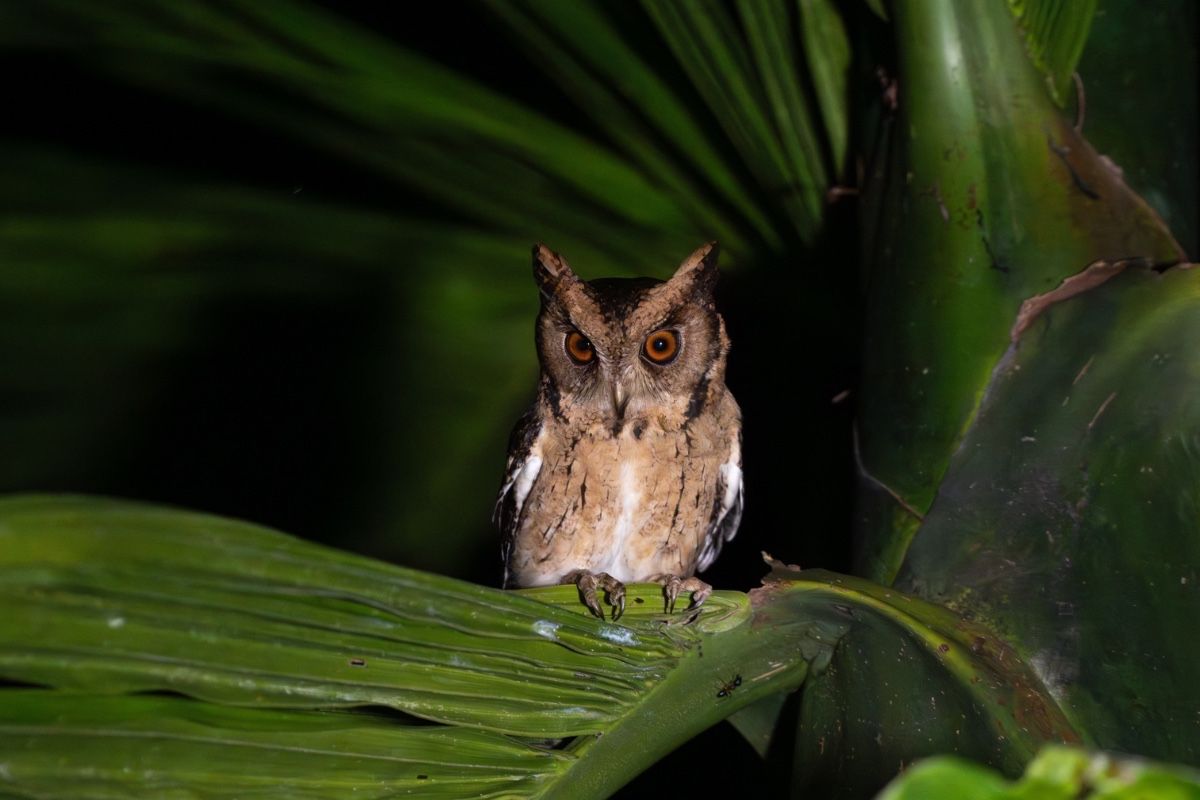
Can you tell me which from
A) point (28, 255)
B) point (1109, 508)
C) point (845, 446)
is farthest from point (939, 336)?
point (28, 255)

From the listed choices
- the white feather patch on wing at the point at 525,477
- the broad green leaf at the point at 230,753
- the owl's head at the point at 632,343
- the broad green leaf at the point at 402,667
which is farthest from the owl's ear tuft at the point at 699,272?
the broad green leaf at the point at 230,753

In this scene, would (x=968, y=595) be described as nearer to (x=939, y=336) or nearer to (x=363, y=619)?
(x=939, y=336)

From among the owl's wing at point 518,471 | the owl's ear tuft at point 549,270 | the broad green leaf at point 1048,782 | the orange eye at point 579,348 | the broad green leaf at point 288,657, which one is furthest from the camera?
the owl's wing at point 518,471

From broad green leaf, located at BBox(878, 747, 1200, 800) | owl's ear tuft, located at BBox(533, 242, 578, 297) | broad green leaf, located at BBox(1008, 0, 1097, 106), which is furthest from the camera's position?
owl's ear tuft, located at BBox(533, 242, 578, 297)

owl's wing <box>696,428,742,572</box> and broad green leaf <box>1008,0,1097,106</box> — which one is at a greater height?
broad green leaf <box>1008,0,1097,106</box>

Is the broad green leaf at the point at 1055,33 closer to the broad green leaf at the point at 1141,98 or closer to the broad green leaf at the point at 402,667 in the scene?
the broad green leaf at the point at 1141,98

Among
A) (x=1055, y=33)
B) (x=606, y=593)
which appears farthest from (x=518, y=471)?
(x=1055, y=33)

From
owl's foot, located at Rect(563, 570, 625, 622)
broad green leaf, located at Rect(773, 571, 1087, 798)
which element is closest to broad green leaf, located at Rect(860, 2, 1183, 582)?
broad green leaf, located at Rect(773, 571, 1087, 798)

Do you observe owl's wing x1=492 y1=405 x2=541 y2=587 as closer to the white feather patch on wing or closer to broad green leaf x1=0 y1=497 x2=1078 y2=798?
the white feather patch on wing
